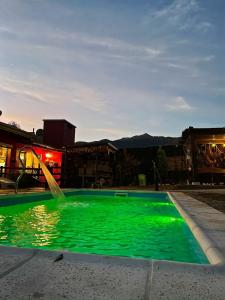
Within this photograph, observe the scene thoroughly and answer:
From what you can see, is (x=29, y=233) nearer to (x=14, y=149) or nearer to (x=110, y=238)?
(x=110, y=238)

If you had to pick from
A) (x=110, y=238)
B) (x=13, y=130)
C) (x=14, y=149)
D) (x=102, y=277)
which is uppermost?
(x=13, y=130)

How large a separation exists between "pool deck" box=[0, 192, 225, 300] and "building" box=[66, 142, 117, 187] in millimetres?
17574

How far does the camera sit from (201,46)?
1498cm

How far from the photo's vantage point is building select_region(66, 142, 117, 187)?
21.2m

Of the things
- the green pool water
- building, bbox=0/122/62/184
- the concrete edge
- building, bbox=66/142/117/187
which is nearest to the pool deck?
the concrete edge

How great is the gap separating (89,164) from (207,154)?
33.8 ft

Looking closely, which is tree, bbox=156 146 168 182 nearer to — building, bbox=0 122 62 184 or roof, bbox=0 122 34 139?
building, bbox=0 122 62 184

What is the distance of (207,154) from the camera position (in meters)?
20.7

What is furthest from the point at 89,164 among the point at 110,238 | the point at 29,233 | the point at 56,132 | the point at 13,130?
the point at 110,238

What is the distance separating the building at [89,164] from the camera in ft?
69.4

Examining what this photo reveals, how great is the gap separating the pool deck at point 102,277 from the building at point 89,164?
17.6m

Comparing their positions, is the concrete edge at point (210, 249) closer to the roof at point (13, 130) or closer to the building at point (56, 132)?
the roof at point (13, 130)

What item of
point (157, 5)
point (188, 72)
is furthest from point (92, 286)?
point (188, 72)

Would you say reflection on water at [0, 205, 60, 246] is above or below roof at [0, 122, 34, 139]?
below
